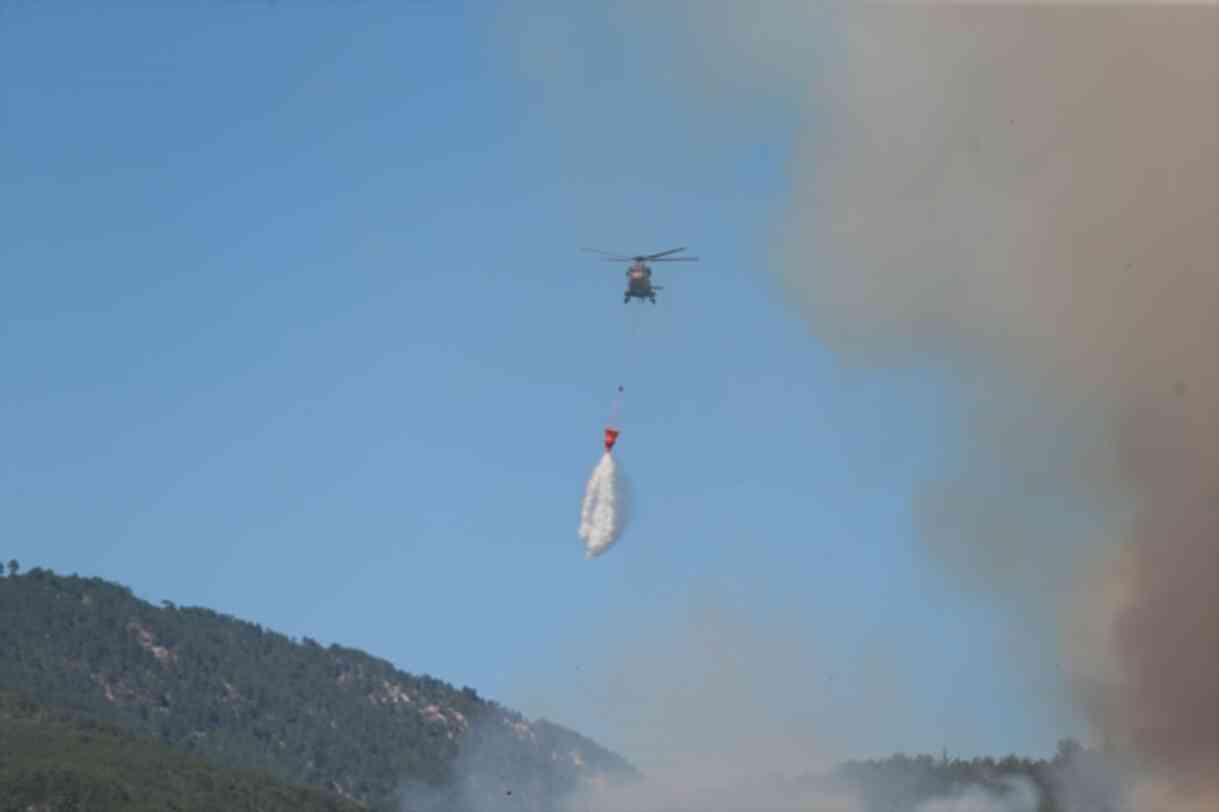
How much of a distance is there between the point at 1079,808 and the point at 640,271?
224 ft

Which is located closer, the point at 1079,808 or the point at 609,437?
the point at 609,437

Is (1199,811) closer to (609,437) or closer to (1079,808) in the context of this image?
(1079,808)

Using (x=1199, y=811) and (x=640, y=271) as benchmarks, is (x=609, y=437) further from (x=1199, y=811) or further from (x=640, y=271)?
(x=1199, y=811)

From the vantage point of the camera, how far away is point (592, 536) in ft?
492

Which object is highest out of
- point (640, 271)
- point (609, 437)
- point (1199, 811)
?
point (640, 271)

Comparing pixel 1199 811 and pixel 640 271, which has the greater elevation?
pixel 640 271

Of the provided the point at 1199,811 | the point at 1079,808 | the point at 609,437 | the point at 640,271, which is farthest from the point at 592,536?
the point at 1079,808

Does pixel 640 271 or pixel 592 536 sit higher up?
pixel 640 271

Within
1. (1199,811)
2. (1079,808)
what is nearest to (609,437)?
(1199,811)

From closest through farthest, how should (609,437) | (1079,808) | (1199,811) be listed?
(609,437) → (1199,811) → (1079,808)

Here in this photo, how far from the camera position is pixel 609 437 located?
144750 millimetres

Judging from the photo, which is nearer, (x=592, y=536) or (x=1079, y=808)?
(x=592, y=536)

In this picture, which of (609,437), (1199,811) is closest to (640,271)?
(609,437)

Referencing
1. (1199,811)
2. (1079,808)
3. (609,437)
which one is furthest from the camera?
(1079,808)
